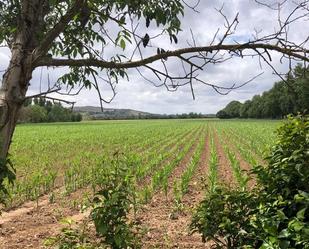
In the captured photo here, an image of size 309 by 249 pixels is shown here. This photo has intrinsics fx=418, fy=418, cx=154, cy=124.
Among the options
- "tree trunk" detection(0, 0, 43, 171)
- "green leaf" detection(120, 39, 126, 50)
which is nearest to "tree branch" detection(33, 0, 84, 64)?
"tree trunk" detection(0, 0, 43, 171)

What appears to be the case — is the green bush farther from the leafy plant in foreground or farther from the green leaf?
the green leaf

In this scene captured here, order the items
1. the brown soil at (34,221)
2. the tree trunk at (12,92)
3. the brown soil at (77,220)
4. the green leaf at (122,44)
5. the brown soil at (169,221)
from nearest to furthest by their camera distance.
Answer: the tree trunk at (12,92) < the green leaf at (122,44) < the brown soil at (169,221) < the brown soil at (77,220) < the brown soil at (34,221)

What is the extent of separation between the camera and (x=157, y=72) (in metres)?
3.03

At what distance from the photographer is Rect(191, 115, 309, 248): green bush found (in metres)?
2.98

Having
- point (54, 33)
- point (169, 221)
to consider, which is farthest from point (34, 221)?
point (54, 33)

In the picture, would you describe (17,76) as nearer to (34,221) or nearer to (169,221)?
(169,221)

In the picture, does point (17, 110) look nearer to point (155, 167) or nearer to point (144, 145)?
point (155, 167)

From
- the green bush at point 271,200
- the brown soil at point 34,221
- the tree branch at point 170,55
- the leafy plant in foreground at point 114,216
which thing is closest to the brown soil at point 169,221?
the green bush at point 271,200

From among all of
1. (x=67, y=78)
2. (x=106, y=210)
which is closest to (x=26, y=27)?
(x=67, y=78)

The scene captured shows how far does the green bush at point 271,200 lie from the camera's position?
117 inches

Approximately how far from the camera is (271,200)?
129 inches

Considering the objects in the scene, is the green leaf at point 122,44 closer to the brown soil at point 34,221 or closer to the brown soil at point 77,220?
the brown soil at point 77,220

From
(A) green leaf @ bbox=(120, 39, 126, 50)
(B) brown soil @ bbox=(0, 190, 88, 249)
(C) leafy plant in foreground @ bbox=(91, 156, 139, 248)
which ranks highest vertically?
(A) green leaf @ bbox=(120, 39, 126, 50)

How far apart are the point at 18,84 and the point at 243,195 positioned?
2.04 m
